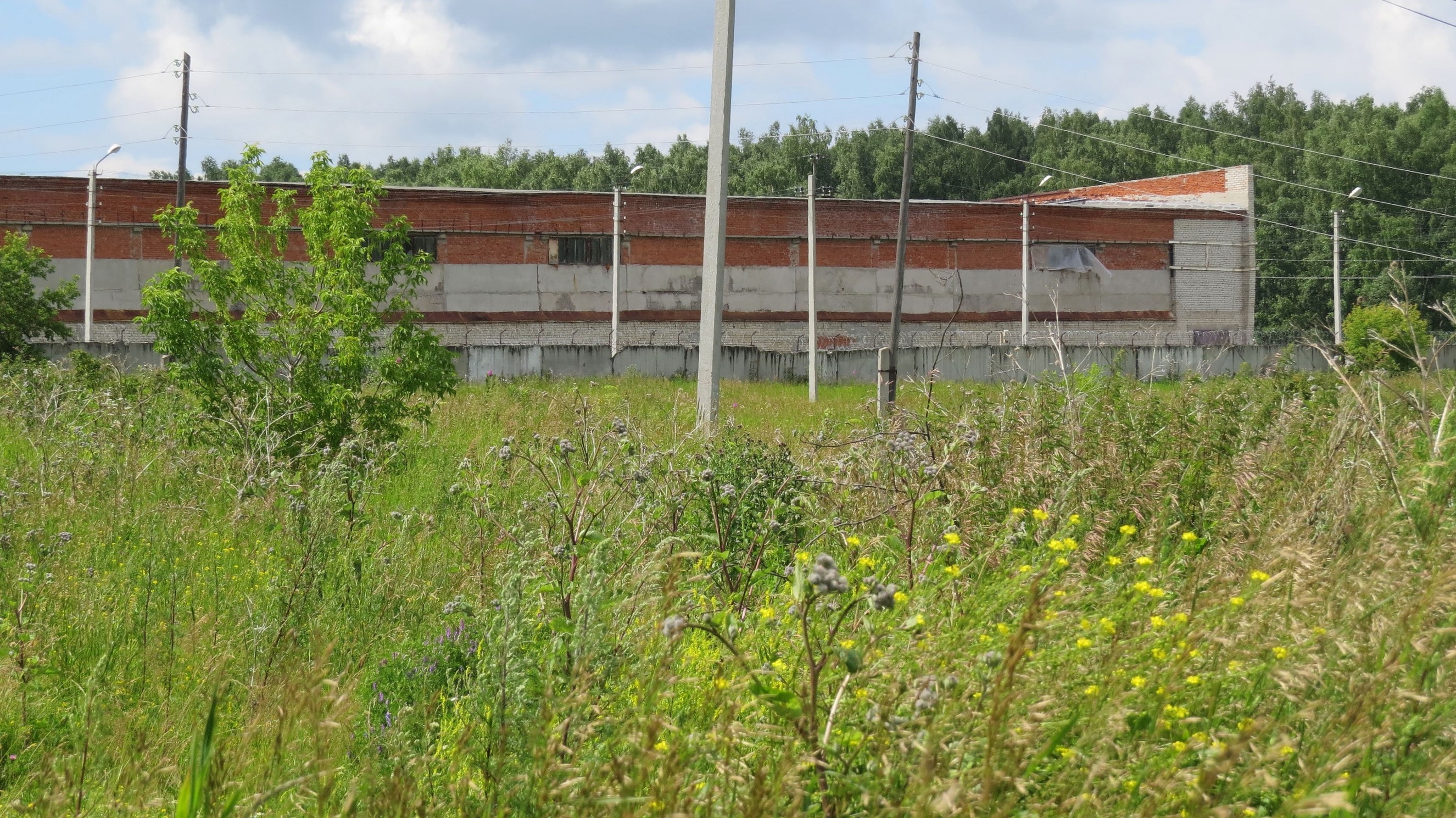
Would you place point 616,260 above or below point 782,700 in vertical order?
above

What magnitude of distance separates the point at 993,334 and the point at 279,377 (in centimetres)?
3018

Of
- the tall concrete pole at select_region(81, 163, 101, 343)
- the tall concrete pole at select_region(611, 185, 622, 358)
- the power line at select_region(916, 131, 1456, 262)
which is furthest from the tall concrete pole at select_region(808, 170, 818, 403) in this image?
the power line at select_region(916, 131, 1456, 262)

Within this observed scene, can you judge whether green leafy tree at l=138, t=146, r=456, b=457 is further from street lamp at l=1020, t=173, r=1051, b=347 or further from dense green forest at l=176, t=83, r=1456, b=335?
dense green forest at l=176, t=83, r=1456, b=335

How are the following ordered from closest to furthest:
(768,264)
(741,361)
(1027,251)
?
1. (741,361)
2. (768,264)
3. (1027,251)

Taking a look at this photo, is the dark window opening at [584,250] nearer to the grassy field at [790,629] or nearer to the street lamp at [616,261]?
the street lamp at [616,261]

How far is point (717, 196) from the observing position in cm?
1024

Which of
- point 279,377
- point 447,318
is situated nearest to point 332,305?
point 279,377

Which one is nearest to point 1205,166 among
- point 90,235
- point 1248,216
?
point 1248,216

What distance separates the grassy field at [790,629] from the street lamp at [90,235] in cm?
2566

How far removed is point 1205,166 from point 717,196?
73.1 metres

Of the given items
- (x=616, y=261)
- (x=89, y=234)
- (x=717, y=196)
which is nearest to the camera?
(x=717, y=196)

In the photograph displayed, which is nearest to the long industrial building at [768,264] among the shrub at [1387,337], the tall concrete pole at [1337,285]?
the tall concrete pole at [1337,285]

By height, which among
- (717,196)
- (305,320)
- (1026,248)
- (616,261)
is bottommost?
(305,320)

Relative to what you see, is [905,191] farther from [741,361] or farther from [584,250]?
[584,250]
